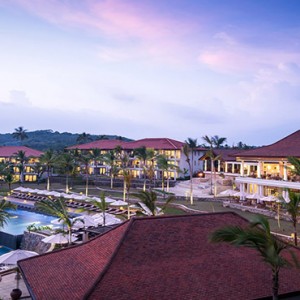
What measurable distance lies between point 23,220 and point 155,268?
40455 mm

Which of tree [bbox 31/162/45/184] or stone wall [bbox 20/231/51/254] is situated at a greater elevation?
tree [bbox 31/162/45/184]

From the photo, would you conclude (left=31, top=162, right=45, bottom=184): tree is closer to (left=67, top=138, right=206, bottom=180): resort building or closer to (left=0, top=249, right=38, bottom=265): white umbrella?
(left=67, top=138, right=206, bottom=180): resort building

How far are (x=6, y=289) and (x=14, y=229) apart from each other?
2450 centimetres

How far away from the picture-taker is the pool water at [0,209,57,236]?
4472 centimetres

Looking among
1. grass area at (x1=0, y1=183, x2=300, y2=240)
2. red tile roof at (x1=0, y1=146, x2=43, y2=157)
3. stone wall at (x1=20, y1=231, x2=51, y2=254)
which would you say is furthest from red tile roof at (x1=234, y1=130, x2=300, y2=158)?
red tile roof at (x1=0, y1=146, x2=43, y2=157)

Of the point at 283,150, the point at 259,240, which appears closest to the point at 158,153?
the point at 283,150

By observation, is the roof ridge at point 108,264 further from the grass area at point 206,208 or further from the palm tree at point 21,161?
the palm tree at point 21,161

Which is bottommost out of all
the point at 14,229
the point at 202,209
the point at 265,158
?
the point at 14,229

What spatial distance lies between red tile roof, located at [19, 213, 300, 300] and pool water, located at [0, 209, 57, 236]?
3025 cm

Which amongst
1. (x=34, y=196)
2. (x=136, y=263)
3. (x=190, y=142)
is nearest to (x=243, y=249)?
(x=136, y=263)

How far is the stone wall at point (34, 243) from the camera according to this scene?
32188 mm

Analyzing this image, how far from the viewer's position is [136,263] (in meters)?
13.6

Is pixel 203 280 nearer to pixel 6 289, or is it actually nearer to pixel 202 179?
pixel 6 289

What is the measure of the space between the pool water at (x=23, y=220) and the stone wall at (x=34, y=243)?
8.59 m
